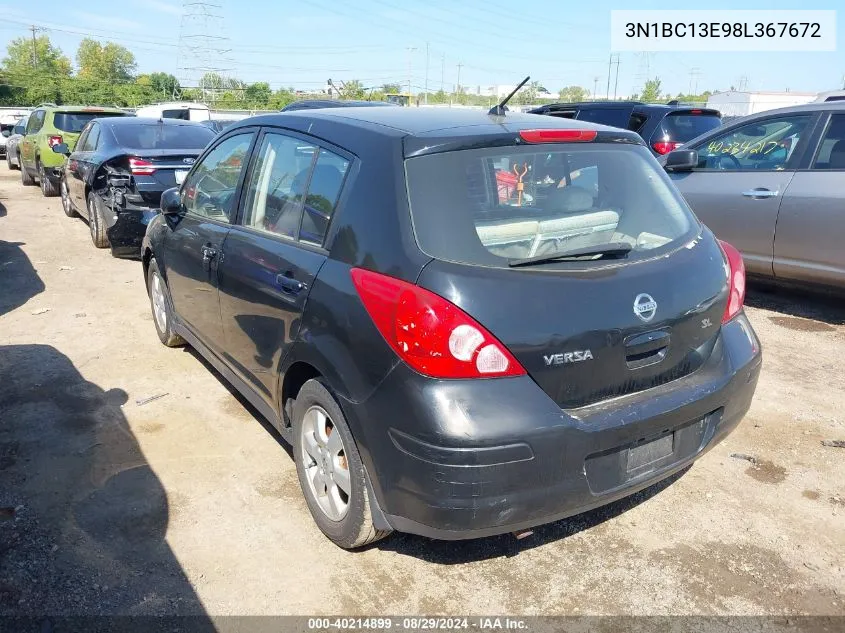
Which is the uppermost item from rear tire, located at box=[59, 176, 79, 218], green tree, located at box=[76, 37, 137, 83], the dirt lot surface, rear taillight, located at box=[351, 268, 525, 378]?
green tree, located at box=[76, 37, 137, 83]

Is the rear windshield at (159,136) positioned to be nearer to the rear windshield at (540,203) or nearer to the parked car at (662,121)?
the parked car at (662,121)

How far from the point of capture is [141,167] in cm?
757

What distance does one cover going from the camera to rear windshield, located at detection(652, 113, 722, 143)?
942cm

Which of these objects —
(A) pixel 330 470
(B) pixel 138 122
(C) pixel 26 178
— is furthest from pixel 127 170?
(C) pixel 26 178

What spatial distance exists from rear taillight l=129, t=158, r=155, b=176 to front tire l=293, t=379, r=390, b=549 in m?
5.56

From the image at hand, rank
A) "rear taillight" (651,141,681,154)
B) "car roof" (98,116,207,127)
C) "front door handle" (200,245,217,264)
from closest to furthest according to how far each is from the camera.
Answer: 1. "front door handle" (200,245,217,264)
2. "car roof" (98,116,207,127)
3. "rear taillight" (651,141,681,154)

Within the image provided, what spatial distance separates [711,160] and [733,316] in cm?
408

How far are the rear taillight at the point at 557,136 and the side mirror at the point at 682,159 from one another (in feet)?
11.6

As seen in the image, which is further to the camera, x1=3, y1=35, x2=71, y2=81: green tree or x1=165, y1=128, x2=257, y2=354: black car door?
x1=3, y1=35, x2=71, y2=81: green tree

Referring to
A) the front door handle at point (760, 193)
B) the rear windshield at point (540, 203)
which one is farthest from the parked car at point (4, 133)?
the rear windshield at point (540, 203)

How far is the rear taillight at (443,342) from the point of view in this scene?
2.27 metres

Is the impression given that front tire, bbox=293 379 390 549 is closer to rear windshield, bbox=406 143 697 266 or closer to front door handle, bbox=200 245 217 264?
rear windshield, bbox=406 143 697 266

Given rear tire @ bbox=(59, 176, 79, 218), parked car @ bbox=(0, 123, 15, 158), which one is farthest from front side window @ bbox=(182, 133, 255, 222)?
parked car @ bbox=(0, 123, 15, 158)

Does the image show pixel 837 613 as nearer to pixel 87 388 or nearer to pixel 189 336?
pixel 189 336
